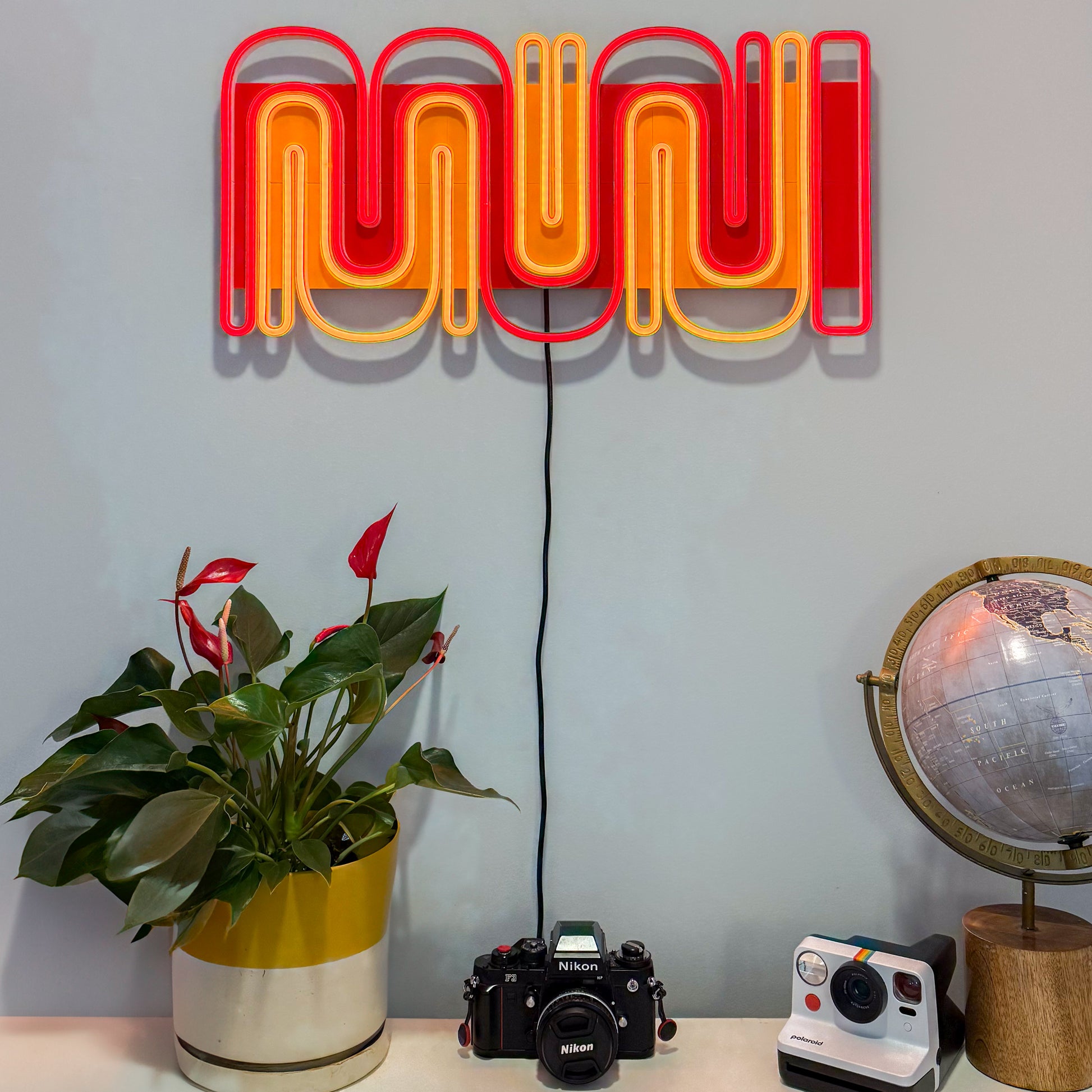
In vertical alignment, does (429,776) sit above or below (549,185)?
below

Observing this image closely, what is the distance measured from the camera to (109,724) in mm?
990

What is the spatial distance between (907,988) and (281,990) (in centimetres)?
60

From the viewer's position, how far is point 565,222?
1109mm

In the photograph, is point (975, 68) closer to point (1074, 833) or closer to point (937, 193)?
point (937, 193)

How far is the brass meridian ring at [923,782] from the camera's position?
959 millimetres

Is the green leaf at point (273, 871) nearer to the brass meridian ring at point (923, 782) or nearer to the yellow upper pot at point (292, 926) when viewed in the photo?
the yellow upper pot at point (292, 926)

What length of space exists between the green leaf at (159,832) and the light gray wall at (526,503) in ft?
1.15

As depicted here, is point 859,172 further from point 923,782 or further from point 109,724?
point 109,724

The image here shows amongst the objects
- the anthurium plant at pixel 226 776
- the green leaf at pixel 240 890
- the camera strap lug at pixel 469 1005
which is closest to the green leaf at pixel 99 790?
the anthurium plant at pixel 226 776

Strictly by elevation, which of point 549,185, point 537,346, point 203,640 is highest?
point 549,185

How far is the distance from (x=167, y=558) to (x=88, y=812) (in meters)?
0.33

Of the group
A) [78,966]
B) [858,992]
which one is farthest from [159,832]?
[858,992]

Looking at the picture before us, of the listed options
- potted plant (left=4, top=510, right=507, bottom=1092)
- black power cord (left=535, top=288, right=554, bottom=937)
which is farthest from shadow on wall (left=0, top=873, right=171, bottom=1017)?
black power cord (left=535, top=288, right=554, bottom=937)

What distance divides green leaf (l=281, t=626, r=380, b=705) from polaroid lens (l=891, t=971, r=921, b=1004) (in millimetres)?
583
